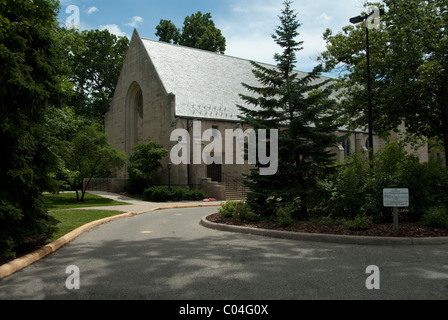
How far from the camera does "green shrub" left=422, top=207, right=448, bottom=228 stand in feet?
31.1

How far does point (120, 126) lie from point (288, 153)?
29.7 metres

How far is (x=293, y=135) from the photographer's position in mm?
12016

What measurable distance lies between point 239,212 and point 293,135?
9.88ft

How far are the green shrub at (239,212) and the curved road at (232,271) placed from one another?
2.64m

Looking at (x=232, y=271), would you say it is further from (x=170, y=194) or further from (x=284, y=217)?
(x=170, y=194)

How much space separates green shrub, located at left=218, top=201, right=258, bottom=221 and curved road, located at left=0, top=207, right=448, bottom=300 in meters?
2.64

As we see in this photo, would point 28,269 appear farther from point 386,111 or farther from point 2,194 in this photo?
point 386,111

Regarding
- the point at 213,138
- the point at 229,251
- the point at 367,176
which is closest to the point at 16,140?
the point at 229,251

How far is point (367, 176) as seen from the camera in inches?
460

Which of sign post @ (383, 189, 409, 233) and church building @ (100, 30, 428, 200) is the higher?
church building @ (100, 30, 428, 200)

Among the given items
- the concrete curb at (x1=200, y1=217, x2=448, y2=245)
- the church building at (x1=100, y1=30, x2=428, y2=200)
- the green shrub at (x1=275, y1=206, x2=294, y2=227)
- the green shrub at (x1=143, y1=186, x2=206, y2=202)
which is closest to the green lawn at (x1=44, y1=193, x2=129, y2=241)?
the green shrub at (x1=143, y1=186, x2=206, y2=202)

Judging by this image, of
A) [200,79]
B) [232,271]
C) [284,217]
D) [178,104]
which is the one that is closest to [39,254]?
[232,271]

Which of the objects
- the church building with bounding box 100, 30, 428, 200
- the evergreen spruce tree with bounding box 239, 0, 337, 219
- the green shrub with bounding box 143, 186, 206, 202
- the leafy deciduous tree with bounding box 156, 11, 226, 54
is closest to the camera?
the evergreen spruce tree with bounding box 239, 0, 337, 219

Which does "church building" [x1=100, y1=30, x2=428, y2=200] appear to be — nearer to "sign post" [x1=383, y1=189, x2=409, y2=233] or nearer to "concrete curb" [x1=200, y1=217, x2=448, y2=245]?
"concrete curb" [x1=200, y1=217, x2=448, y2=245]
